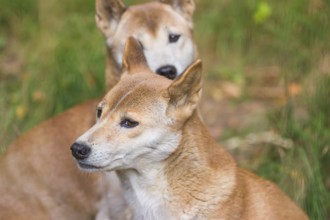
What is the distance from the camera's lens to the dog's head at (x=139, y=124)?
5.28 m

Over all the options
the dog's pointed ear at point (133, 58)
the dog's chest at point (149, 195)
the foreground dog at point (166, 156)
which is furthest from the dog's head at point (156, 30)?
the dog's chest at point (149, 195)

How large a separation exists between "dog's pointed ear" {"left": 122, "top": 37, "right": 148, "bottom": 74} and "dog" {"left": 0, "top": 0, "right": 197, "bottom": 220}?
1090 mm

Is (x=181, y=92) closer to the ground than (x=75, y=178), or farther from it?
farther from it

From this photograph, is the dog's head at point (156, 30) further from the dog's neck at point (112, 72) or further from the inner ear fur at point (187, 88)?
the inner ear fur at point (187, 88)

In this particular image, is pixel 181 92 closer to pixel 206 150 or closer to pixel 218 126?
pixel 206 150

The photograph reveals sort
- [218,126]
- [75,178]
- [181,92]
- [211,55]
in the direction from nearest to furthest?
[181,92]
[75,178]
[218,126]
[211,55]

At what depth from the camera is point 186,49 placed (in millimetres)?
7453

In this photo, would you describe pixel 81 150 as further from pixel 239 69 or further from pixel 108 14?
pixel 239 69

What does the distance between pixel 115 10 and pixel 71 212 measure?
1976mm

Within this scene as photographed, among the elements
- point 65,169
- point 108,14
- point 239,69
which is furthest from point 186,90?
point 239,69

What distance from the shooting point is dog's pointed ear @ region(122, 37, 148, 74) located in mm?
5887

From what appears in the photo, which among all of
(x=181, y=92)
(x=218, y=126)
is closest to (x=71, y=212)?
(x=181, y=92)

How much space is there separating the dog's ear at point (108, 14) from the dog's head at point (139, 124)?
7.35 feet

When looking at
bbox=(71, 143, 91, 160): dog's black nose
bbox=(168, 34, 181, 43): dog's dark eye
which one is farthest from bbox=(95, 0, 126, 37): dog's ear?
bbox=(71, 143, 91, 160): dog's black nose
